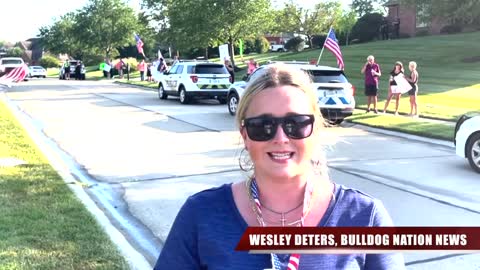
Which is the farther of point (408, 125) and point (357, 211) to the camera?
point (408, 125)

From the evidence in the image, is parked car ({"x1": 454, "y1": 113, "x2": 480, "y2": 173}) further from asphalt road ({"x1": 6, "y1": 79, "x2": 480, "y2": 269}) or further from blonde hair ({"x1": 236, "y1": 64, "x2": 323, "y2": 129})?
blonde hair ({"x1": 236, "y1": 64, "x2": 323, "y2": 129})

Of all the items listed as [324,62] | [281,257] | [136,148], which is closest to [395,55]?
[324,62]

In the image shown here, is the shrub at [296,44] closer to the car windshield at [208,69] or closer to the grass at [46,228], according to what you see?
the car windshield at [208,69]

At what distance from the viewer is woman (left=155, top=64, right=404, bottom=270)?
1.93 meters

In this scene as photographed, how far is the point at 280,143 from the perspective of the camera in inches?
76.9

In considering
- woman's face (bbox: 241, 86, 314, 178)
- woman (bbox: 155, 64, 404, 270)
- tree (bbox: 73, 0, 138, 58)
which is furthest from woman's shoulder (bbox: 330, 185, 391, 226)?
tree (bbox: 73, 0, 138, 58)

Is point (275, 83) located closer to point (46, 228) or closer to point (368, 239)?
point (368, 239)

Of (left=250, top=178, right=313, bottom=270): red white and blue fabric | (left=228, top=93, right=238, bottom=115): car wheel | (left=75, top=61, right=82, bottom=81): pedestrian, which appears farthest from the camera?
(left=75, top=61, right=82, bottom=81): pedestrian

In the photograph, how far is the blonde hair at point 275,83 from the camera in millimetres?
1988

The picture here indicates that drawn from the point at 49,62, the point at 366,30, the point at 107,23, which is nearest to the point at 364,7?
the point at 366,30

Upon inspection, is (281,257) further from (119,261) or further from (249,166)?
(119,261)

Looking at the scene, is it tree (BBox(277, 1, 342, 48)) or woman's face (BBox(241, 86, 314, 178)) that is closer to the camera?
woman's face (BBox(241, 86, 314, 178))

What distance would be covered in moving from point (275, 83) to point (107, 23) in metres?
59.1

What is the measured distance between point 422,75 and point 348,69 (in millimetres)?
5080
